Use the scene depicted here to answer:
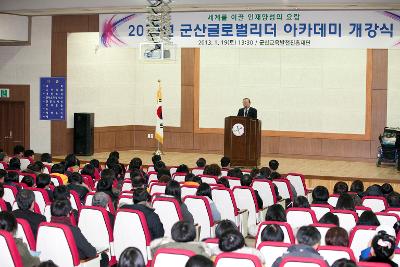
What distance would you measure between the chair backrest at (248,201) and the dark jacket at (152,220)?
2015mm

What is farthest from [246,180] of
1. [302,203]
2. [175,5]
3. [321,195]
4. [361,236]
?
[175,5]

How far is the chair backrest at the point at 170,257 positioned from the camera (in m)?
4.47

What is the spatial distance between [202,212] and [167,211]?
535 millimetres

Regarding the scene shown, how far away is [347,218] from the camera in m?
6.53

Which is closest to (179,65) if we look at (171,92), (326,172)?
(171,92)

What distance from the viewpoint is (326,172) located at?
1352 cm

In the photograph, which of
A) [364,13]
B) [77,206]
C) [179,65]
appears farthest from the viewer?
[179,65]

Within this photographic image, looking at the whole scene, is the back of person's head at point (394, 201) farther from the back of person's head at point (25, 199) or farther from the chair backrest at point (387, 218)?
the back of person's head at point (25, 199)

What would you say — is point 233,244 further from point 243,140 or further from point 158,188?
point 243,140

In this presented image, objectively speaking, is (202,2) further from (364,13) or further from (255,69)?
(255,69)

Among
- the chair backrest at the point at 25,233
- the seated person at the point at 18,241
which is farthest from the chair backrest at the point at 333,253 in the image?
the chair backrest at the point at 25,233

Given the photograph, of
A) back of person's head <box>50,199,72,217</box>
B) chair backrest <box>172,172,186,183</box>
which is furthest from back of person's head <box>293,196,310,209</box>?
chair backrest <box>172,172,186,183</box>

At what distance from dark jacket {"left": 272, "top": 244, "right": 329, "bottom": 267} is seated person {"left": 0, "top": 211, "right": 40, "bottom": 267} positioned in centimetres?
188

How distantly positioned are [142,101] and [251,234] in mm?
9997
